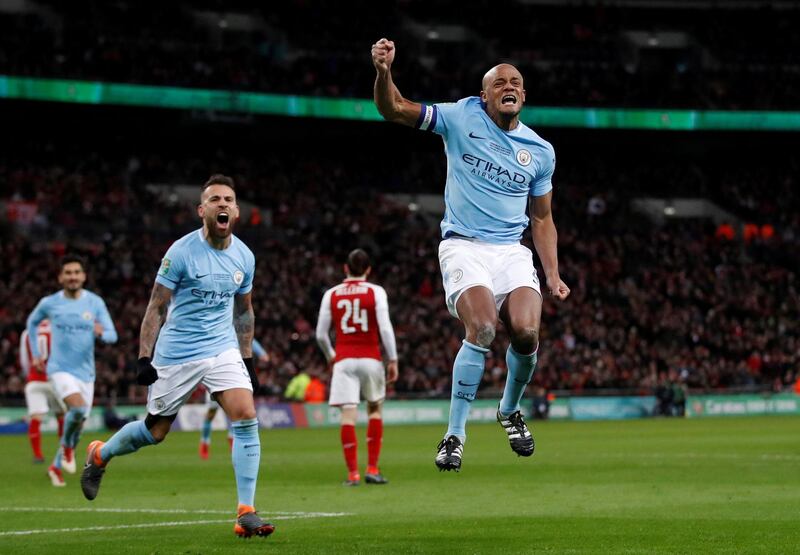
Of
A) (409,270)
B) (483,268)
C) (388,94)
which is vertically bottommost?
(483,268)

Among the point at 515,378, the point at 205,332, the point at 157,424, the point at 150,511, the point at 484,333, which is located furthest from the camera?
the point at 150,511

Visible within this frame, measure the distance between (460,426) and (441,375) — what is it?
30.8m

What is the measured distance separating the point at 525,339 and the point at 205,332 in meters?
2.76

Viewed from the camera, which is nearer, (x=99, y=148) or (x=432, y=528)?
(x=432, y=528)

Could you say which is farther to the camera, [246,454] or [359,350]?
[359,350]

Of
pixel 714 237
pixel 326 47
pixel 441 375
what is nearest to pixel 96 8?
pixel 326 47

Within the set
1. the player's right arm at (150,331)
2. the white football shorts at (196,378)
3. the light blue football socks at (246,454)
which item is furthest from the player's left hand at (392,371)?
the player's right arm at (150,331)

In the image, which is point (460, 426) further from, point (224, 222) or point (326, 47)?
point (326, 47)

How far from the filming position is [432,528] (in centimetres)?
1122

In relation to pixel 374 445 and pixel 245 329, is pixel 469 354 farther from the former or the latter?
pixel 374 445

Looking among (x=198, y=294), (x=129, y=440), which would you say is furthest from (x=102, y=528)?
(x=198, y=294)

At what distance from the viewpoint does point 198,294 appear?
1088 centimetres

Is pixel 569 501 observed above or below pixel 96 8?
below

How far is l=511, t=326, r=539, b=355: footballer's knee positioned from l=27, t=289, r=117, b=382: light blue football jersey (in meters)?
8.50
